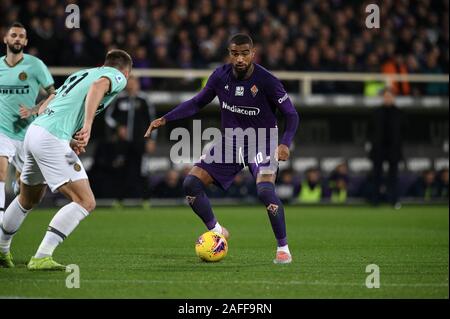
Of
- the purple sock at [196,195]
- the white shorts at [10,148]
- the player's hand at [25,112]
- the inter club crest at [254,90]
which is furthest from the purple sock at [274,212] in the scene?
the white shorts at [10,148]

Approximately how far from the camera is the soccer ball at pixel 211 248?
9.11 meters

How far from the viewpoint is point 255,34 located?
72.6 ft

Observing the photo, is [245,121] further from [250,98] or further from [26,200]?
[26,200]

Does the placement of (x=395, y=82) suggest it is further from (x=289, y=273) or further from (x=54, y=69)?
(x=289, y=273)

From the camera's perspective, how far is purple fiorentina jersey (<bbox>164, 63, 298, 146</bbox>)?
30.5 ft

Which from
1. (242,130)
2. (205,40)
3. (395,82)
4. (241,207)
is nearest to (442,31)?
(395,82)

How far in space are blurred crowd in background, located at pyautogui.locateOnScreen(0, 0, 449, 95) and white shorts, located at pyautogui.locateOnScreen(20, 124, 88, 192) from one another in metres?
9.74

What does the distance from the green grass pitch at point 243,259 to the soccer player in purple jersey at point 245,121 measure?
22.8 inches

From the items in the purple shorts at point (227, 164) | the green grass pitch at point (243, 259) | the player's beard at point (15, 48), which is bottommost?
the green grass pitch at point (243, 259)

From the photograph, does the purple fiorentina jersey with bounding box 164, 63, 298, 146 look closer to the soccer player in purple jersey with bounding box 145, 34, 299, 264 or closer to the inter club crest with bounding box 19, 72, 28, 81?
the soccer player in purple jersey with bounding box 145, 34, 299, 264

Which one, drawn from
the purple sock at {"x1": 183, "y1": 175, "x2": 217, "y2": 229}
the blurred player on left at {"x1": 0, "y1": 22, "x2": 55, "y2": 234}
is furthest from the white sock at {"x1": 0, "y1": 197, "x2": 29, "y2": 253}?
the purple sock at {"x1": 183, "y1": 175, "x2": 217, "y2": 229}

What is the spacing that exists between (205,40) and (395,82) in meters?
4.59

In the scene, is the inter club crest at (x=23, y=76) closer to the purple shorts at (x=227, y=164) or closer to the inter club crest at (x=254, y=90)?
the purple shorts at (x=227, y=164)

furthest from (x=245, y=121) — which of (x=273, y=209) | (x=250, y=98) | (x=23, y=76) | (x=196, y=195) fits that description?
(x=23, y=76)
